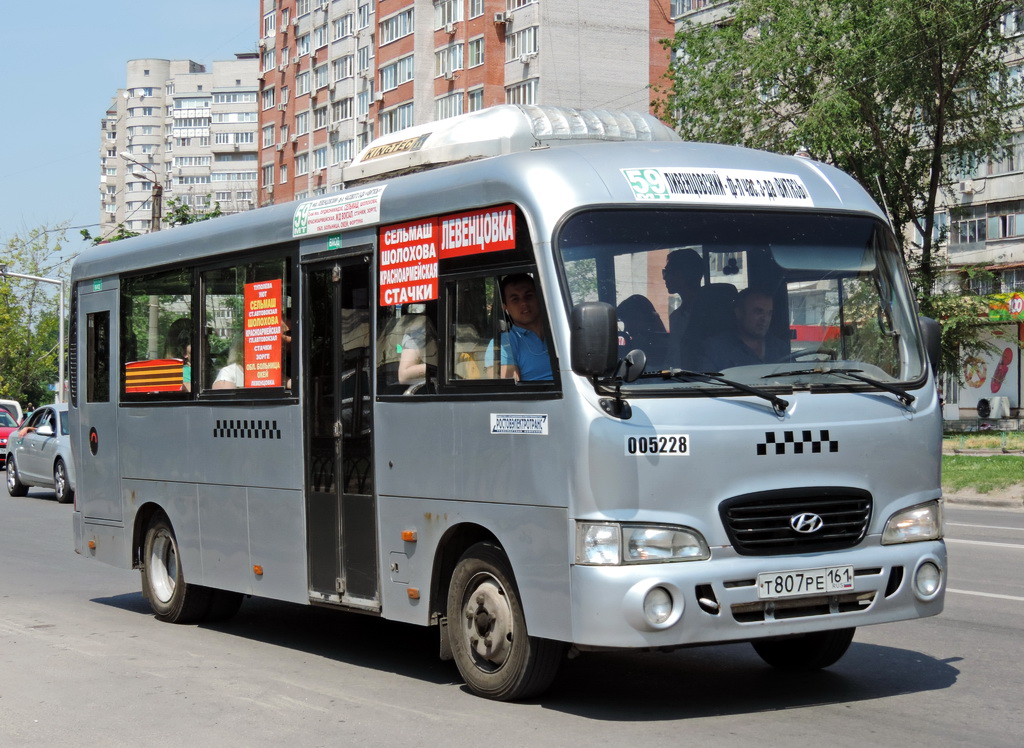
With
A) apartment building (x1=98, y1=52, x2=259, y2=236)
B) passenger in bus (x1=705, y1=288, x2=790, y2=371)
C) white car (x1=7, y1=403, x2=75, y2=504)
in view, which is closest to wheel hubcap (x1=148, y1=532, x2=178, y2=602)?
passenger in bus (x1=705, y1=288, x2=790, y2=371)

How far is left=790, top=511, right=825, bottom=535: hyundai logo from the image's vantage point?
723 cm

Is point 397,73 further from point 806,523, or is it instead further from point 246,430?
point 806,523

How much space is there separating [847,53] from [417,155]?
111 ft

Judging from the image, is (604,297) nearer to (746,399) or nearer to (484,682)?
(746,399)

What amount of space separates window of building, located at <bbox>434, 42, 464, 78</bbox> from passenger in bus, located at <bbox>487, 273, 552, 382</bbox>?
62180mm

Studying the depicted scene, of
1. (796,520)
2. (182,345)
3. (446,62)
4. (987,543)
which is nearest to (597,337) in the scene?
(796,520)

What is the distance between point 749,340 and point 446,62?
64267mm

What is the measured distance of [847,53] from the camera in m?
40.6

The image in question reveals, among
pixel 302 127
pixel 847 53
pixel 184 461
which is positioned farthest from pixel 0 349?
pixel 184 461

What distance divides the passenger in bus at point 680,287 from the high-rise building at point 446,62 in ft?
168

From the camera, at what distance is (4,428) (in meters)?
38.6

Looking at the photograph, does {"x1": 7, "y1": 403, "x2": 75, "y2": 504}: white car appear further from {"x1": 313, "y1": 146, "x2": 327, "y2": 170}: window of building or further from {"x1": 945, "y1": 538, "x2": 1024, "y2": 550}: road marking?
{"x1": 313, "y1": 146, "x2": 327, "y2": 170}: window of building

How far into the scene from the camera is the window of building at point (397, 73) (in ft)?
237

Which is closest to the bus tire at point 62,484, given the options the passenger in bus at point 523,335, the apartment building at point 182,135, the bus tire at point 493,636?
the bus tire at point 493,636
